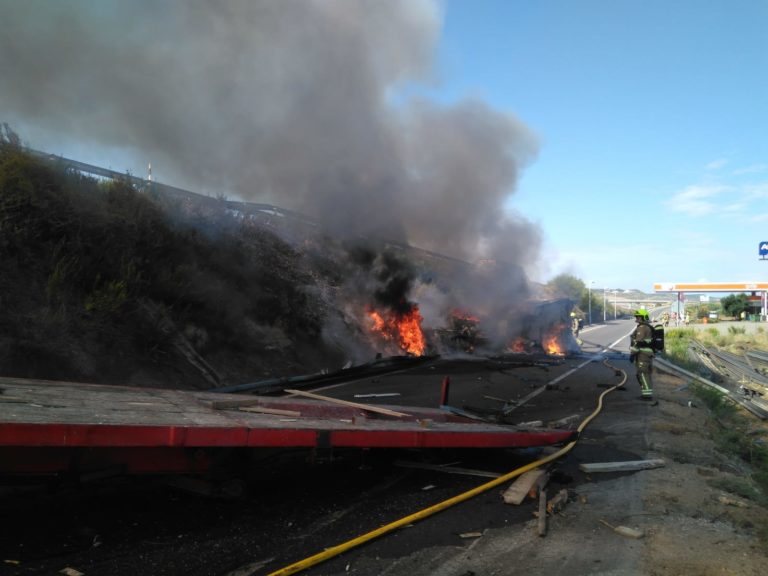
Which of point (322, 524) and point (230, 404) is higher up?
point (230, 404)

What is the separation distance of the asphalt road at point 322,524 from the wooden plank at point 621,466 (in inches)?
4.5

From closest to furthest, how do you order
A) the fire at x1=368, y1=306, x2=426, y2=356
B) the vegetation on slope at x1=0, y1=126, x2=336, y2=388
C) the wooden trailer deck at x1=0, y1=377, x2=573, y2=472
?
the wooden trailer deck at x1=0, y1=377, x2=573, y2=472 < the vegetation on slope at x1=0, y1=126, x2=336, y2=388 < the fire at x1=368, y1=306, x2=426, y2=356

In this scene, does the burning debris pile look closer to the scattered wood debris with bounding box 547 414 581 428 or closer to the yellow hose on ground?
the scattered wood debris with bounding box 547 414 581 428

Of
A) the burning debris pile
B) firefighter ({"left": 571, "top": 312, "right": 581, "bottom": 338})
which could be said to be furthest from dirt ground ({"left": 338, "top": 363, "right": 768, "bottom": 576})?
firefighter ({"left": 571, "top": 312, "right": 581, "bottom": 338})

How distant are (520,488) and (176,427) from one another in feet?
7.81

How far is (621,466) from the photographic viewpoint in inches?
173

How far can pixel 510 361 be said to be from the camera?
43.6 feet

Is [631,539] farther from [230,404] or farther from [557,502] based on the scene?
[230,404]

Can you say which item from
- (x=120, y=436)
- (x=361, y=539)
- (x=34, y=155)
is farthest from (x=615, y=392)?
(x=34, y=155)

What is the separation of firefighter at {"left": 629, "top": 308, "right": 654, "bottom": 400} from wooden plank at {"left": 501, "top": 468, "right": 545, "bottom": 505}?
186 inches

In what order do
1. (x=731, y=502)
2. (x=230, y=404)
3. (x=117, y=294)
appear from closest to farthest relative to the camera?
(x=731, y=502)
(x=230, y=404)
(x=117, y=294)

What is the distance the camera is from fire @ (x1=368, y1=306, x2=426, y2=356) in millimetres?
13906

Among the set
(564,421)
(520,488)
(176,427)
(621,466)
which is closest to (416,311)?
(564,421)

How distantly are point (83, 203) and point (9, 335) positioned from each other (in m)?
3.01
